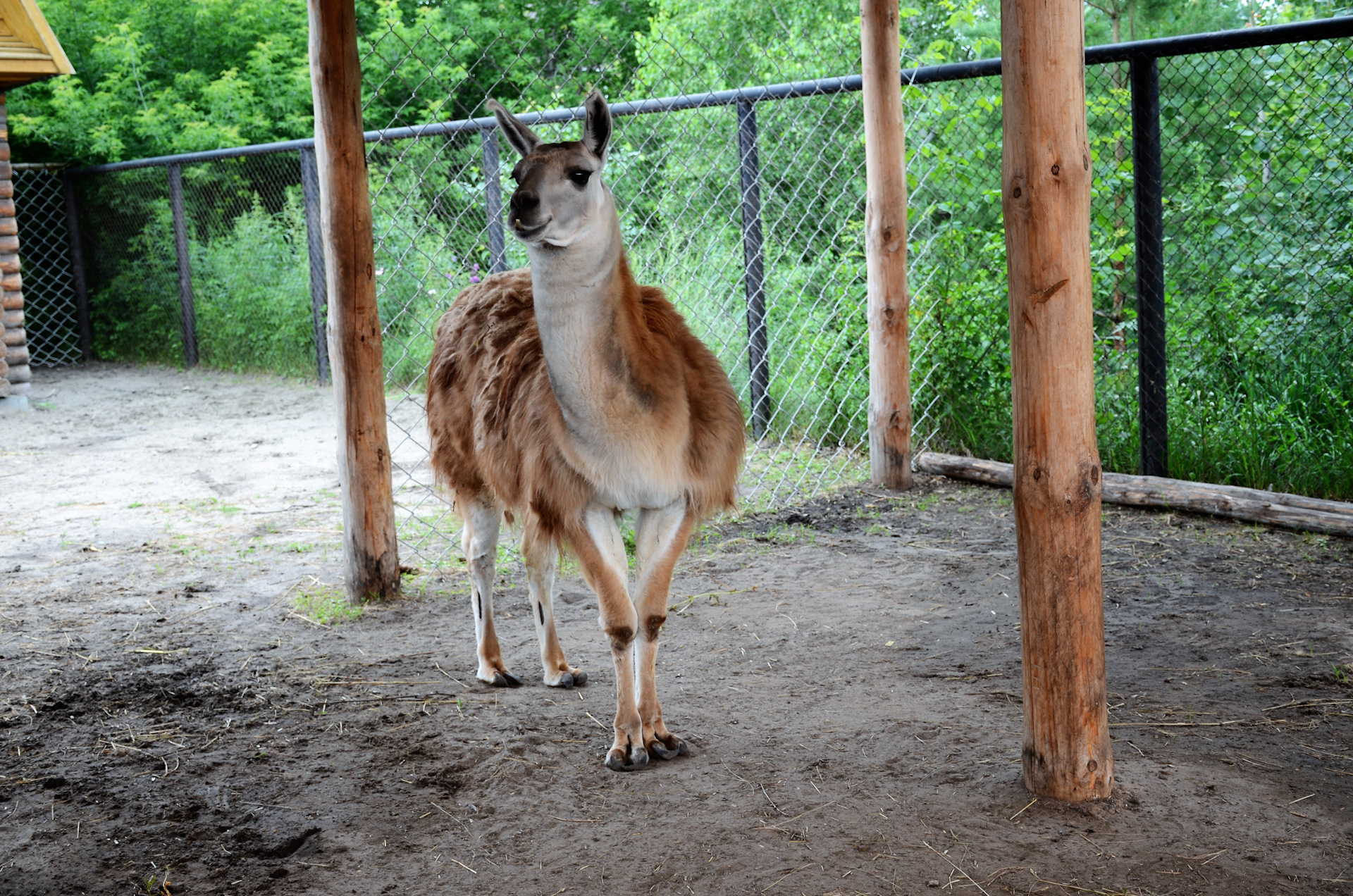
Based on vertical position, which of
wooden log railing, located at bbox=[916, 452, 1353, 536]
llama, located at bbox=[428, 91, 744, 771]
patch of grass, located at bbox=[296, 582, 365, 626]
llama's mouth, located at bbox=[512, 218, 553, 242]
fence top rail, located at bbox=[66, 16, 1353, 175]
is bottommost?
patch of grass, located at bbox=[296, 582, 365, 626]

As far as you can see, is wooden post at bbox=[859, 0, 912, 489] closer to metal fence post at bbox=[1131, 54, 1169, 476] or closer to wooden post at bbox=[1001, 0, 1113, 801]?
metal fence post at bbox=[1131, 54, 1169, 476]

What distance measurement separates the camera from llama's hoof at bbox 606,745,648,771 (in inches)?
127

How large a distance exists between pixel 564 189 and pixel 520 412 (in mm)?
860

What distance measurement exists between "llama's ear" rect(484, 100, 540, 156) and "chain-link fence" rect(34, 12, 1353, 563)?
4.90 ft

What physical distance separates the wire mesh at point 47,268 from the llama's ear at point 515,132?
41.0 feet

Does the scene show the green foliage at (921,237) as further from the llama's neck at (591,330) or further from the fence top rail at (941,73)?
the llama's neck at (591,330)

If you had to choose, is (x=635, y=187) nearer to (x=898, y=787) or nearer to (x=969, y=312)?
(x=969, y=312)

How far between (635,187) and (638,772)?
552 cm

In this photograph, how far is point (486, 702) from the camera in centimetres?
377

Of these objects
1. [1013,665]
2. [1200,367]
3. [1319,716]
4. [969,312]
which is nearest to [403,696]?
[1013,665]

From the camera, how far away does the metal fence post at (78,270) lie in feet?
45.1

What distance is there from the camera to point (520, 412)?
140 inches

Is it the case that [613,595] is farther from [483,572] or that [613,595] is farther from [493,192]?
[493,192]

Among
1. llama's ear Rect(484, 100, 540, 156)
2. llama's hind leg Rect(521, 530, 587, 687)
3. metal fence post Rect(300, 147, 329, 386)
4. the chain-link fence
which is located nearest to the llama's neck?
llama's ear Rect(484, 100, 540, 156)
